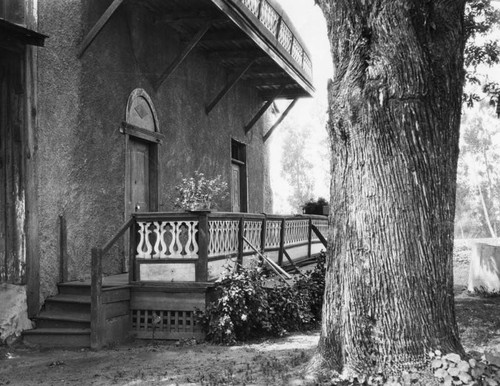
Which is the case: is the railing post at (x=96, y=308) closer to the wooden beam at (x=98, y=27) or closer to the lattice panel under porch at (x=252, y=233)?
the lattice panel under porch at (x=252, y=233)

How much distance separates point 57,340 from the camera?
23.6 ft

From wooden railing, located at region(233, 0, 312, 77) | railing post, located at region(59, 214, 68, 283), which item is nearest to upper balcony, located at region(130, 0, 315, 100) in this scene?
wooden railing, located at region(233, 0, 312, 77)

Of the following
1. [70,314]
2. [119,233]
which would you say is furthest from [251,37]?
[70,314]

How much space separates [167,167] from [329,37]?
645cm

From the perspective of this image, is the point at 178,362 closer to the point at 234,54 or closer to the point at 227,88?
the point at 227,88

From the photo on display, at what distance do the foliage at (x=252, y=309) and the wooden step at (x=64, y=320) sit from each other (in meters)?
1.51

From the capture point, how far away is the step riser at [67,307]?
7523 millimetres

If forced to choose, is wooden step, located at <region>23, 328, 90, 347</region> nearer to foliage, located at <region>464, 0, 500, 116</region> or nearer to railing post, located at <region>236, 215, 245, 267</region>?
railing post, located at <region>236, 215, 245, 267</region>

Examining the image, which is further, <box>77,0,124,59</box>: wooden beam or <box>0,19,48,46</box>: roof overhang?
<box>77,0,124,59</box>: wooden beam

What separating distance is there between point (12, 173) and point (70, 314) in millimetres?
2038

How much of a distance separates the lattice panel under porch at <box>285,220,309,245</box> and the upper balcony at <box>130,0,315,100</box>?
12.3ft

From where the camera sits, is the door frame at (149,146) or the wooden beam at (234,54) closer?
the door frame at (149,146)

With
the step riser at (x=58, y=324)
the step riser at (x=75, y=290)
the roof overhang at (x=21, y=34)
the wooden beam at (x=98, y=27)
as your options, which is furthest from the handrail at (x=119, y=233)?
the wooden beam at (x=98, y=27)

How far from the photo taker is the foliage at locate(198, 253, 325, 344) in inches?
287
